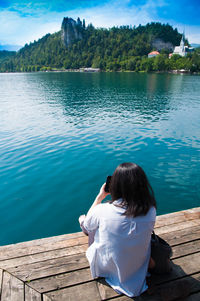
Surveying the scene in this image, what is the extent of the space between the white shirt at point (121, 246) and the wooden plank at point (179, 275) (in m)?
0.13

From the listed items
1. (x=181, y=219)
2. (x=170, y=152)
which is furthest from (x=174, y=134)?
(x=181, y=219)

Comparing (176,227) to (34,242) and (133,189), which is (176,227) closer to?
(133,189)

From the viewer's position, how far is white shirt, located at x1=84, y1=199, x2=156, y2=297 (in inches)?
95.9

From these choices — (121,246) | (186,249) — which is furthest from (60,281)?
(186,249)

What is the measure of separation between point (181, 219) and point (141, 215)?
2.76 m

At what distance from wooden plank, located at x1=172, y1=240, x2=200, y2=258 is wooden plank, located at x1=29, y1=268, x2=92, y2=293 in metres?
1.66

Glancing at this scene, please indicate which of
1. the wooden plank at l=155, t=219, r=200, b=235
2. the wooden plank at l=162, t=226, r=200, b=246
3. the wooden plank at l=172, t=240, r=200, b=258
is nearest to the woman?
the wooden plank at l=172, t=240, r=200, b=258

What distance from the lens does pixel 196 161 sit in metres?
10.9

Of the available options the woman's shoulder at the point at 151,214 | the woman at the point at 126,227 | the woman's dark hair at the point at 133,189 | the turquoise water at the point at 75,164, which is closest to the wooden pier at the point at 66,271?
the woman at the point at 126,227

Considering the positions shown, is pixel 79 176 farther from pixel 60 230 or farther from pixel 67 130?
pixel 67 130

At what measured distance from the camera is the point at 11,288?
290cm

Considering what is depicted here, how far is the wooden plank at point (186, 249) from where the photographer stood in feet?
11.7

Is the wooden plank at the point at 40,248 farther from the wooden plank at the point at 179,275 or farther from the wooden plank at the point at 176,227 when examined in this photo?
the wooden plank at the point at 176,227

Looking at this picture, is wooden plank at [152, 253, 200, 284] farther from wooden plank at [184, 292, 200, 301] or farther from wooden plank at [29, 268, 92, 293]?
wooden plank at [29, 268, 92, 293]
